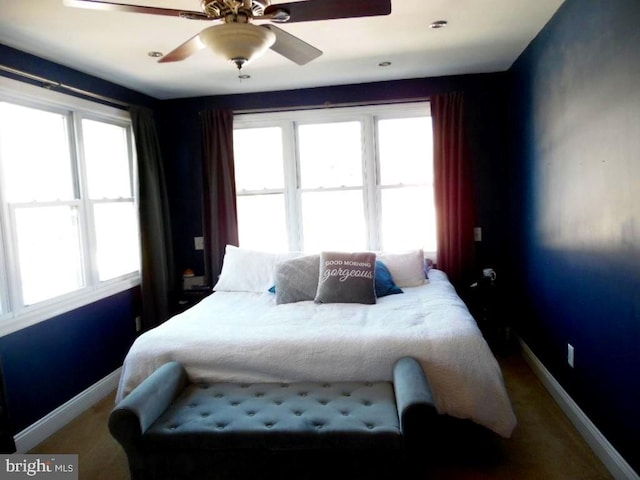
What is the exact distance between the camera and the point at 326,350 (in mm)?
2369

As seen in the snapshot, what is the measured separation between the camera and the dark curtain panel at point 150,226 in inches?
149

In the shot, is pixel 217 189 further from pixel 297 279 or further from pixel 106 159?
pixel 297 279

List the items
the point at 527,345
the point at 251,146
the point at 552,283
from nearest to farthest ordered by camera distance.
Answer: the point at 552,283 → the point at 527,345 → the point at 251,146

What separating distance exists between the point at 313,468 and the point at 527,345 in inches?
91.0

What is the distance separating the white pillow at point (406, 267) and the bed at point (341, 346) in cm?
33

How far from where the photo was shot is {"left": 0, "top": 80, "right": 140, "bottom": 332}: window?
8.86 ft

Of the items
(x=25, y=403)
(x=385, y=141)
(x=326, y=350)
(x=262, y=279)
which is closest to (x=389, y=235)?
(x=385, y=141)

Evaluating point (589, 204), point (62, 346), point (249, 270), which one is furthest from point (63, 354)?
point (589, 204)

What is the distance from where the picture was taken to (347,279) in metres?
3.13

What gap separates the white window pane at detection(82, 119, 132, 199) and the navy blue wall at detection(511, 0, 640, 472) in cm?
315

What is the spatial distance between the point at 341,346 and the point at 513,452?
104 cm

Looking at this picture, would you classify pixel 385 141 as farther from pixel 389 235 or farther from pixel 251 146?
pixel 251 146

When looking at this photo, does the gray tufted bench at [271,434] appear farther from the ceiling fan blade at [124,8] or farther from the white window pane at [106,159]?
the white window pane at [106,159]

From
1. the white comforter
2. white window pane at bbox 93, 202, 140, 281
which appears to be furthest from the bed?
white window pane at bbox 93, 202, 140, 281
